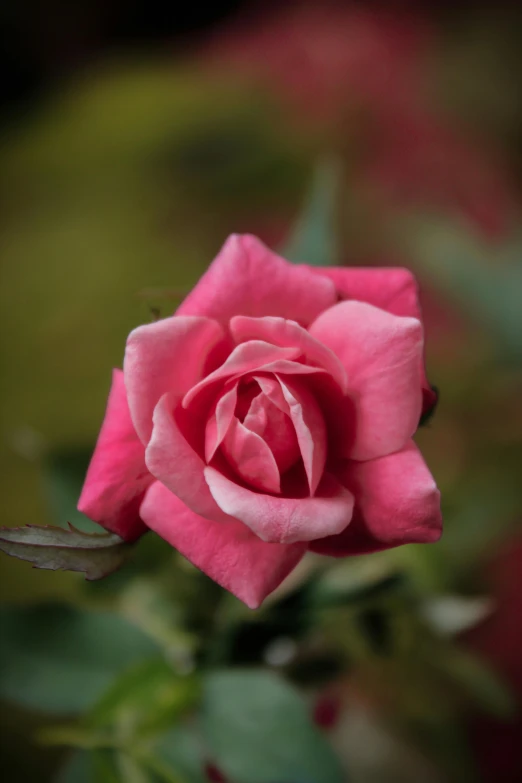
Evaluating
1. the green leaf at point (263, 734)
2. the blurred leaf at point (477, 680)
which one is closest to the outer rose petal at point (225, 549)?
the green leaf at point (263, 734)

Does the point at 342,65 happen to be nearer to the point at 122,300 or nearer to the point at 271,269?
the point at 122,300

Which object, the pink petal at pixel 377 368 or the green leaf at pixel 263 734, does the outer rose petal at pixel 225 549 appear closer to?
the pink petal at pixel 377 368

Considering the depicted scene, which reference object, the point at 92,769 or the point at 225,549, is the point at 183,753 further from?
the point at 225,549

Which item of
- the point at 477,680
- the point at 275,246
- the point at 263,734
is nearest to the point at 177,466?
the point at 263,734

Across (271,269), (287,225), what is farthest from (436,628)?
(287,225)

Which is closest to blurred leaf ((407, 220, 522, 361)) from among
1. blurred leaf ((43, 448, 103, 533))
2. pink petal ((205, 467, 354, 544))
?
blurred leaf ((43, 448, 103, 533))

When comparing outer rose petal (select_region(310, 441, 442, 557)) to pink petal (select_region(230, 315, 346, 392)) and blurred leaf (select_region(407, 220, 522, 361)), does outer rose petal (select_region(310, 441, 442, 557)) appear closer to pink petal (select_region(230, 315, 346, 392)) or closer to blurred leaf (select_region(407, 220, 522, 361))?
pink petal (select_region(230, 315, 346, 392))
